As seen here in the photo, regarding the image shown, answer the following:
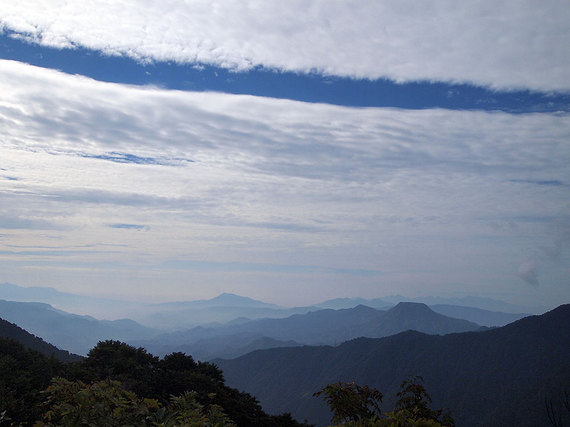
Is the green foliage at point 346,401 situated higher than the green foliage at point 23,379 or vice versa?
the green foliage at point 346,401

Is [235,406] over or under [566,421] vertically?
over

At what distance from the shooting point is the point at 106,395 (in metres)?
7.86

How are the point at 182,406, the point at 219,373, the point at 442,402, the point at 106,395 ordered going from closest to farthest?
the point at 106,395 → the point at 182,406 → the point at 219,373 → the point at 442,402

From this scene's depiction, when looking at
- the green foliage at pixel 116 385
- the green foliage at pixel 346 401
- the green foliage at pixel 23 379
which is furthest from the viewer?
the green foliage at pixel 23 379

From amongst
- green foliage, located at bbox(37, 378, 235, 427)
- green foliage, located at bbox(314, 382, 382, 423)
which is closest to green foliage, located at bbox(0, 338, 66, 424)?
green foliage, located at bbox(37, 378, 235, 427)

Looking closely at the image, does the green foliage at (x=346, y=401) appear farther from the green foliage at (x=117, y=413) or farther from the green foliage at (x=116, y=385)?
the green foliage at (x=117, y=413)

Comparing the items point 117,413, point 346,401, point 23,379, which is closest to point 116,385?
point 117,413

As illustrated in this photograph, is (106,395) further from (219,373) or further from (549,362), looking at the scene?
(549,362)

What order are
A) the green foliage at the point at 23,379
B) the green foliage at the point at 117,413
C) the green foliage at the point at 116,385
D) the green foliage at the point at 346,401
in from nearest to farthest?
1. the green foliage at the point at 117,413
2. the green foliage at the point at 116,385
3. the green foliage at the point at 346,401
4. the green foliage at the point at 23,379

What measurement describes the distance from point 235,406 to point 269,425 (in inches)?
109

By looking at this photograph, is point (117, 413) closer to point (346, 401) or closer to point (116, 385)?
point (116, 385)

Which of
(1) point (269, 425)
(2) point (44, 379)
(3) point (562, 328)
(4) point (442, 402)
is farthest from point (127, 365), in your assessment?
(3) point (562, 328)

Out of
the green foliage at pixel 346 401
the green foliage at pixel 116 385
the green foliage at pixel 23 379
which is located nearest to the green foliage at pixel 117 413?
the green foliage at pixel 116 385

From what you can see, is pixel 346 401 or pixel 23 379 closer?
pixel 346 401
